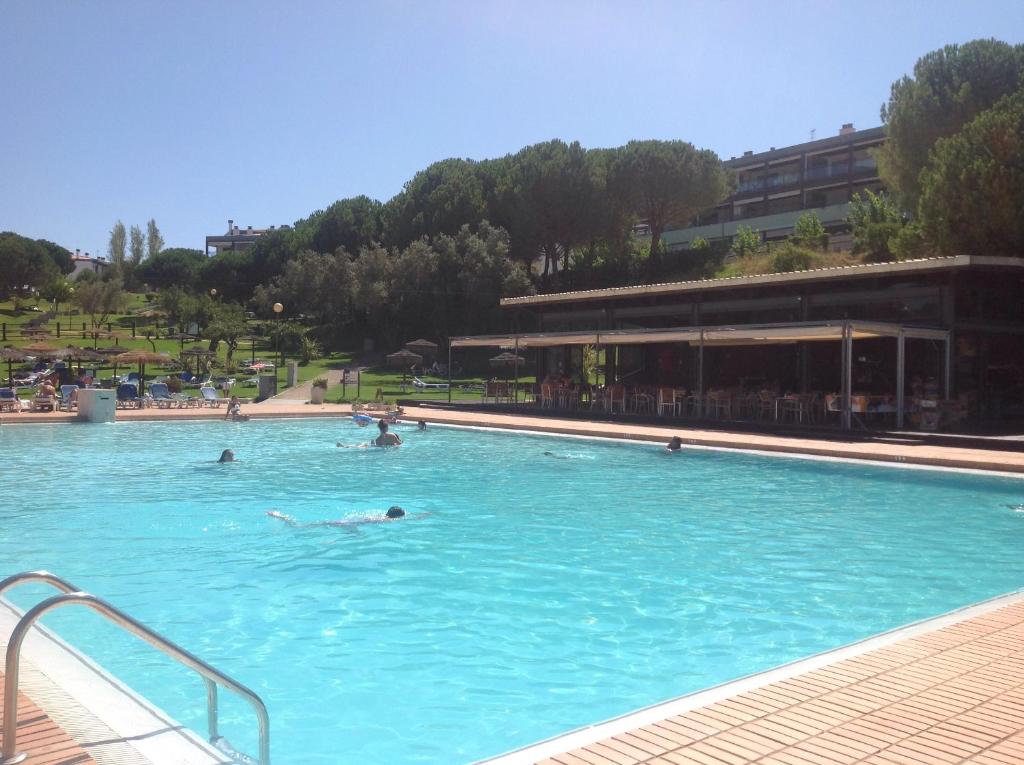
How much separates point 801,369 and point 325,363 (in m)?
26.9

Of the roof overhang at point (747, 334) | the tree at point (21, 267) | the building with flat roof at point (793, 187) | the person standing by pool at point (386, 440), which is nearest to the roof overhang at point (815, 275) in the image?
the roof overhang at point (747, 334)

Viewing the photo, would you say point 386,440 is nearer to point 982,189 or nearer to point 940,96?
point 982,189

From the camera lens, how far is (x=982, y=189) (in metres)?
19.6

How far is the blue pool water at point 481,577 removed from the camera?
175 inches

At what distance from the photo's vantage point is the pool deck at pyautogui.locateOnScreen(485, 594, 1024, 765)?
2.80 metres

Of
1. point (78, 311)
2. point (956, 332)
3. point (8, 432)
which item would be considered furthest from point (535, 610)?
point (78, 311)

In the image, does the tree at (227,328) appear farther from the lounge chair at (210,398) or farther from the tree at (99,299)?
the lounge chair at (210,398)

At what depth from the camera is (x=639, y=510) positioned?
9469 millimetres

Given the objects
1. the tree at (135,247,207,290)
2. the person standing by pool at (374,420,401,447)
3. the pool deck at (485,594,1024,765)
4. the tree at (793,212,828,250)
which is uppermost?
the tree at (135,247,207,290)

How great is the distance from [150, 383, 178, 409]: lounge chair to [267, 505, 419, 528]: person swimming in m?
15.9

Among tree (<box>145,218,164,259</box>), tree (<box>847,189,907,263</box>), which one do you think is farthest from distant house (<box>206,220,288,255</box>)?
tree (<box>847,189,907,263</box>)

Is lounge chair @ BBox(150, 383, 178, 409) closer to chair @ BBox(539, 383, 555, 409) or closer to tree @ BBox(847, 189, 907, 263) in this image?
chair @ BBox(539, 383, 555, 409)

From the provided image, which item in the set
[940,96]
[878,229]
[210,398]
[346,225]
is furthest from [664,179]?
[346,225]

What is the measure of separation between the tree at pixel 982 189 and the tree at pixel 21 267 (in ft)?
230
